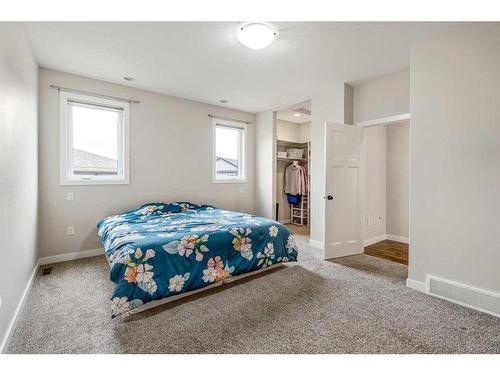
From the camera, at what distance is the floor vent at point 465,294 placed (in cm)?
203

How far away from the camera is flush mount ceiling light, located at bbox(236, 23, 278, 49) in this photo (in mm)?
2189

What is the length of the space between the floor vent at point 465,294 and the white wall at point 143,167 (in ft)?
11.2

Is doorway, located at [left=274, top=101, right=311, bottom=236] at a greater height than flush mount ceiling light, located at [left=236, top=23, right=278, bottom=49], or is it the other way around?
flush mount ceiling light, located at [left=236, top=23, right=278, bottom=49]

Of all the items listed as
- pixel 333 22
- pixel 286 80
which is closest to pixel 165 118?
pixel 286 80

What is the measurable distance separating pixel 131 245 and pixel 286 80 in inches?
113

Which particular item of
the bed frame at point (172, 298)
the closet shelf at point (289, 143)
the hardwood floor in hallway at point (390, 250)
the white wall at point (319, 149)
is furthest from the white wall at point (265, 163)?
the bed frame at point (172, 298)

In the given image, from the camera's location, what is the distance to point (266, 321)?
1.91 meters

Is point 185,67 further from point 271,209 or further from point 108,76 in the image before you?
point 271,209

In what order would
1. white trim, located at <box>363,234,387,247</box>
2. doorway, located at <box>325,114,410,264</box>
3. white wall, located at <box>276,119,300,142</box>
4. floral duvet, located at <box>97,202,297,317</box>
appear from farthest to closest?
white wall, located at <box>276,119,300,142</box> < white trim, located at <box>363,234,387,247</box> < doorway, located at <box>325,114,410,264</box> < floral duvet, located at <box>97,202,297,317</box>

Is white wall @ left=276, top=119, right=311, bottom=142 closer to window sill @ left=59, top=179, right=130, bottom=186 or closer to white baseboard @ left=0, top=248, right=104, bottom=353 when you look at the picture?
window sill @ left=59, top=179, right=130, bottom=186

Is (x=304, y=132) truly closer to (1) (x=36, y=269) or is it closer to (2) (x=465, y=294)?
(2) (x=465, y=294)

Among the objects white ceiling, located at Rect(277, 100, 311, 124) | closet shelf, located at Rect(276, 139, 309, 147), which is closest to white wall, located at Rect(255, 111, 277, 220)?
white ceiling, located at Rect(277, 100, 311, 124)

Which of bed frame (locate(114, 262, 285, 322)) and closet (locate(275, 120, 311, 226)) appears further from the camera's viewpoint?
closet (locate(275, 120, 311, 226))

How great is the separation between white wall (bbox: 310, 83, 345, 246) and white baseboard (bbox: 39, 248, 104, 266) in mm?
3293
